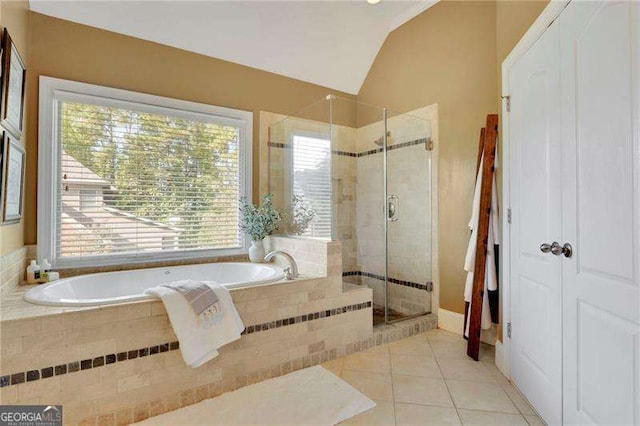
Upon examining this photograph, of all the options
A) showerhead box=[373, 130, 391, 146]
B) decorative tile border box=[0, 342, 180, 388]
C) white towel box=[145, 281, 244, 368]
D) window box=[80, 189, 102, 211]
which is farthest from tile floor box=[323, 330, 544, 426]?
window box=[80, 189, 102, 211]

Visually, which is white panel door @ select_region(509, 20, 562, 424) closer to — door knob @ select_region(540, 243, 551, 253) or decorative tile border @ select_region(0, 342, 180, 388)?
door knob @ select_region(540, 243, 551, 253)

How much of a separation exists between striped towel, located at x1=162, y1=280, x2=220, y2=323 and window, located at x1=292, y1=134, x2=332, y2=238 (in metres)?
1.09

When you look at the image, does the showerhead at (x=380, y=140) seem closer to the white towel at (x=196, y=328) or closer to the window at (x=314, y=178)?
the window at (x=314, y=178)

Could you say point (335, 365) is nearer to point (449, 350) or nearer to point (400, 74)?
point (449, 350)

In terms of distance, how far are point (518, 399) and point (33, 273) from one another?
313cm

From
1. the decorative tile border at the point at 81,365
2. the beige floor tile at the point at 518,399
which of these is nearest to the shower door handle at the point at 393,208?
the beige floor tile at the point at 518,399

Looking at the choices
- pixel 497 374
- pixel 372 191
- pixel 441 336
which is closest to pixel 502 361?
pixel 497 374

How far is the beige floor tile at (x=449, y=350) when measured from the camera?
99.0 inches

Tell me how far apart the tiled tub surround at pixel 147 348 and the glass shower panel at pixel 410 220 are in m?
0.82

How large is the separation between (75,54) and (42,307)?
187 cm

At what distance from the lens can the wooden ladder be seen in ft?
7.94

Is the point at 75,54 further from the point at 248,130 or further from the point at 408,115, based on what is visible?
the point at 408,115

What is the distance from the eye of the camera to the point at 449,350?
103 inches

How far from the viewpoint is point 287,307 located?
229 cm
